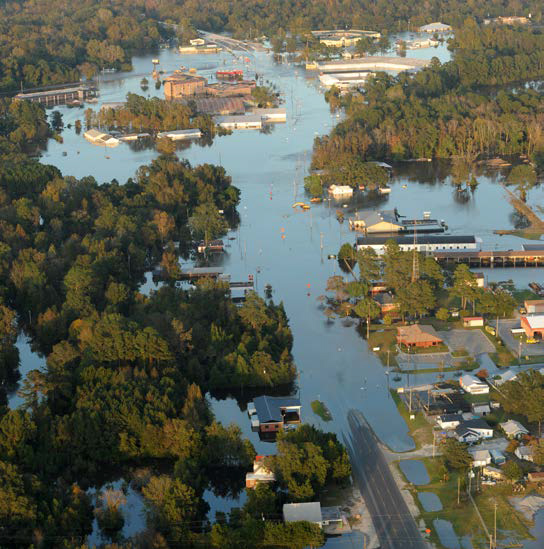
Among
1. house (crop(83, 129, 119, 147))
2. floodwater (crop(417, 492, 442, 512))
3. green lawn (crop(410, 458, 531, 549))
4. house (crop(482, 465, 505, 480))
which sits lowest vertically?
house (crop(83, 129, 119, 147))

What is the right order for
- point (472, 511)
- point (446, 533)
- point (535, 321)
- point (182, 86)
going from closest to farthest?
point (446, 533) → point (472, 511) → point (535, 321) → point (182, 86)

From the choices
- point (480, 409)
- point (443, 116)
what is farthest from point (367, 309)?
point (443, 116)

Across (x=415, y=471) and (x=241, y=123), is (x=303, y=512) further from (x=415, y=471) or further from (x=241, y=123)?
(x=241, y=123)

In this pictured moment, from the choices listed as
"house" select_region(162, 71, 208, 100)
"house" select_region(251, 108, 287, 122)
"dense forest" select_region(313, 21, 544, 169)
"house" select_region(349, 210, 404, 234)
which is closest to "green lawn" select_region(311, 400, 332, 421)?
"house" select_region(349, 210, 404, 234)

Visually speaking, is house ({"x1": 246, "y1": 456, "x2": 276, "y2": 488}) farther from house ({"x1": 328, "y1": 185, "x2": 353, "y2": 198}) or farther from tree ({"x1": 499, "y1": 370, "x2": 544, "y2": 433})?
house ({"x1": 328, "y1": 185, "x2": 353, "y2": 198})

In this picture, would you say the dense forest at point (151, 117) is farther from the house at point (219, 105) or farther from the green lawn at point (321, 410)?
the green lawn at point (321, 410)

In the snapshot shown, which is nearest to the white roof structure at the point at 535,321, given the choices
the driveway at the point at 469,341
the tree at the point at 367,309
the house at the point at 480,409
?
the driveway at the point at 469,341
